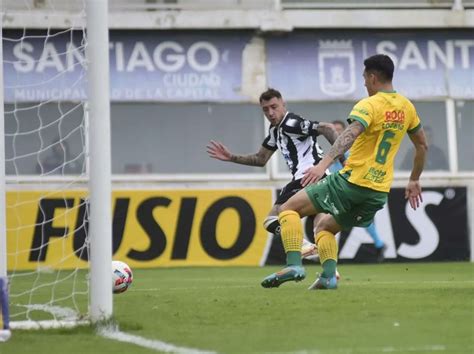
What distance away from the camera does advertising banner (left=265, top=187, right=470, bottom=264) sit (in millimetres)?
19609

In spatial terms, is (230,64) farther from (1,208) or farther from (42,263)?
(1,208)

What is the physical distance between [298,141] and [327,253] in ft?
7.53

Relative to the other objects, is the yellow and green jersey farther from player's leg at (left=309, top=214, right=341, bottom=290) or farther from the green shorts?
player's leg at (left=309, top=214, right=341, bottom=290)

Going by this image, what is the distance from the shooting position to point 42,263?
18.9 m

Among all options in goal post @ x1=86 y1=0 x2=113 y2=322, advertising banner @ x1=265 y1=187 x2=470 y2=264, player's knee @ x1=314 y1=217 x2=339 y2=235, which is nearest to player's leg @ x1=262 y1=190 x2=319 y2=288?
player's knee @ x1=314 y1=217 x2=339 y2=235

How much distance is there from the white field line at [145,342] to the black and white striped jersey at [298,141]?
17.0 feet

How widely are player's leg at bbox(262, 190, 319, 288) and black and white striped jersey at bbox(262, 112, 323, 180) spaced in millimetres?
2132

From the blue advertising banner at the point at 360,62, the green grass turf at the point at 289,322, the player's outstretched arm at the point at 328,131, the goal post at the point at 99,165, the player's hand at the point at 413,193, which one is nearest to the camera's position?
the green grass turf at the point at 289,322

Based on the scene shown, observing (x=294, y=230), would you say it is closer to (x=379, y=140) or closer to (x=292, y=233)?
(x=292, y=233)

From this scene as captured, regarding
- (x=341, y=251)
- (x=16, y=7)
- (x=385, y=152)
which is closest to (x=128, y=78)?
(x=16, y=7)

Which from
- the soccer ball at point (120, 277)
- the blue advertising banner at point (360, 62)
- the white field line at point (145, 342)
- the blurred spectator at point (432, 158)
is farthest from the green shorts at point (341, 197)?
the blurred spectator at point (432, 158)

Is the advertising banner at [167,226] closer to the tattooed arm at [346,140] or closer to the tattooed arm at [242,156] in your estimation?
the tattooed arm at [242,156]

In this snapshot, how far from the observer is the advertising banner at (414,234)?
1961 centimetres

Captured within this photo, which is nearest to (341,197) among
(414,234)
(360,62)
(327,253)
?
(327,253)
